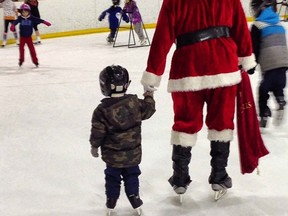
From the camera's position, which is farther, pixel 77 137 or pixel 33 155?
pixel 77 137

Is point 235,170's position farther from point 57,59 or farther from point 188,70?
point 57,59

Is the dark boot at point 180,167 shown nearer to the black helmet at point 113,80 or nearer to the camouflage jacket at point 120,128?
the camouflage jacket at point 120,128

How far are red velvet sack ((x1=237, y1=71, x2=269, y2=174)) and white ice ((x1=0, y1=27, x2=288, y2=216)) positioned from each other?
0.73 feet

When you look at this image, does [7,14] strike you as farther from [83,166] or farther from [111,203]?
[111,203]

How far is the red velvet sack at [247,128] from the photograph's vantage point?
8.40ft

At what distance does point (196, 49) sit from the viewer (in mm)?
2369

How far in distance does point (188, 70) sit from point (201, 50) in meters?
0.12

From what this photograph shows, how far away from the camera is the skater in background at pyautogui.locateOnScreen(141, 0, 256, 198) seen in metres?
2.35

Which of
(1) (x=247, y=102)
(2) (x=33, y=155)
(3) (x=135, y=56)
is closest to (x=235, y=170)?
(1) (x=247, y=102)

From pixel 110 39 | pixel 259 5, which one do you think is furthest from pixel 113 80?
pixel 110 39

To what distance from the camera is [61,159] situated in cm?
334

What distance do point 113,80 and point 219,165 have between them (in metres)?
0.81

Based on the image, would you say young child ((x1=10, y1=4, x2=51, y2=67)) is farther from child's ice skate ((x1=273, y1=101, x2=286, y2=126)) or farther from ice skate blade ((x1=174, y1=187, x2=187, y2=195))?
ice skate blade ((x1=174, y1=187, x2=187, y2=195))

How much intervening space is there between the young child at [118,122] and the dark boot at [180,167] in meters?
0.31
